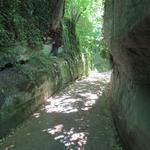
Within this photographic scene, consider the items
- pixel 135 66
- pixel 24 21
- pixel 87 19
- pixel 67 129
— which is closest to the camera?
pixel 135 66

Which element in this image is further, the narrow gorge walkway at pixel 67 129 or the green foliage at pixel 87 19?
the green foliage at pixel 87 19

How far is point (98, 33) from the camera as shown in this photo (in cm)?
3638

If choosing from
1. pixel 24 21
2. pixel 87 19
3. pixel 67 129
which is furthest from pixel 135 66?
pixel 87 19

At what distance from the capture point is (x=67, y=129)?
29.1 feet

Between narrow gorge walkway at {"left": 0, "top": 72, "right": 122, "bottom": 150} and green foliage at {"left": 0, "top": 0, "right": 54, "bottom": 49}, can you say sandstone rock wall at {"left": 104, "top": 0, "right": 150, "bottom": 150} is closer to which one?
narrow gorge walkway at {"left": 0, "top": 72, "right": 122, "bottom": 150}

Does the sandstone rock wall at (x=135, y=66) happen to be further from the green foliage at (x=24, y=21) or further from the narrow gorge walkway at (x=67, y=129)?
the green foliage at (x=24, y=21)

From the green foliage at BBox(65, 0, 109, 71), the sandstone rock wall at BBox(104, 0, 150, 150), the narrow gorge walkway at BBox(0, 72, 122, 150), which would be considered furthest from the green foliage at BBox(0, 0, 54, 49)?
the green foliage at BBox(65, 0, 109, 71)

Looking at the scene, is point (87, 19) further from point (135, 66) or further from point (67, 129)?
point (135, 66)

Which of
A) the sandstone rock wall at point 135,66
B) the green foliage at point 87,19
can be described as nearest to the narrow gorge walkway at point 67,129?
the sandstone rock wall at point 135,66

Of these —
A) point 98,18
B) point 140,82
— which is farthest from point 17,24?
point 98,18

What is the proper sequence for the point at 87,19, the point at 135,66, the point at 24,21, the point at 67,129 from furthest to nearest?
1. the point at 87,19
2. the point at 24,21
3. the point at 67,129
4. the point at 135,66

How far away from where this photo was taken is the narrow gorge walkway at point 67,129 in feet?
25.1

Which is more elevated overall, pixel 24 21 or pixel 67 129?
pixel 24 21

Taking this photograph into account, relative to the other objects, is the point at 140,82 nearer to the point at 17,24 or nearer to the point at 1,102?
the point at 1,102
